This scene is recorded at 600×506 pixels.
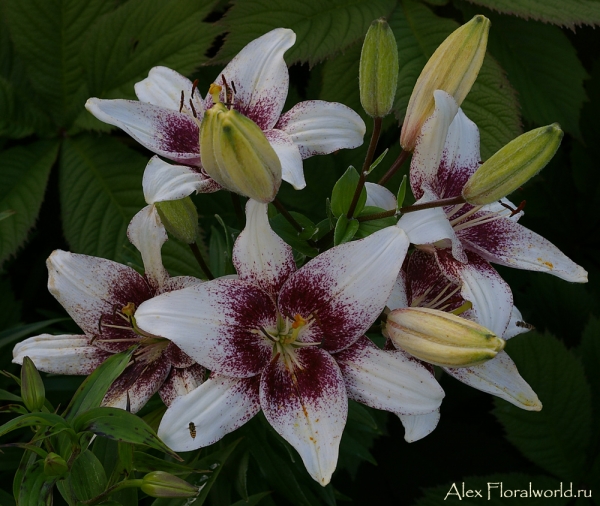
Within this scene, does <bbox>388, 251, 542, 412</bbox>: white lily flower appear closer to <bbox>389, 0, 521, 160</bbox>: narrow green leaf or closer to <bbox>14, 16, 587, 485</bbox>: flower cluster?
<bbox>14, 16, 587, 485</bbox>: flower cluster

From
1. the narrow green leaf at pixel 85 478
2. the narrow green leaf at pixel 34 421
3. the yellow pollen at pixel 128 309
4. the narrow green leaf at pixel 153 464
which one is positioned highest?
the narrow green leaf at pixel 34 421

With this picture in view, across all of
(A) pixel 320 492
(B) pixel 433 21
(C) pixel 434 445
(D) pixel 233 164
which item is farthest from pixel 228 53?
(C) pixel 434 445

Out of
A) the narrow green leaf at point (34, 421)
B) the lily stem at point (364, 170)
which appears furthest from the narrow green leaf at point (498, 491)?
the narrow green leaf at point (34, 421)

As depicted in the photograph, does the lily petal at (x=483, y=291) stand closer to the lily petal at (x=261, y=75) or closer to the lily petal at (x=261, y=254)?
the lily petal at (x=261, y=254)

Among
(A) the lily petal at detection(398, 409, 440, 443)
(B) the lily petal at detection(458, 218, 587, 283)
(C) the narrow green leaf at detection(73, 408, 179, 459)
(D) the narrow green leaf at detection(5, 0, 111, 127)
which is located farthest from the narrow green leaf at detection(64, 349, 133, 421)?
(D) the narrow green leaf at detection(5, 0, 111, 127)

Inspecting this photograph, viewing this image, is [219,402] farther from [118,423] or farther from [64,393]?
[64,393]

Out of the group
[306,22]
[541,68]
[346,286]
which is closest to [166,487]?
[346,286]

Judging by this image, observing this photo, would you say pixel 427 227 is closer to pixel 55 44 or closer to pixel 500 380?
pixel 500 380
